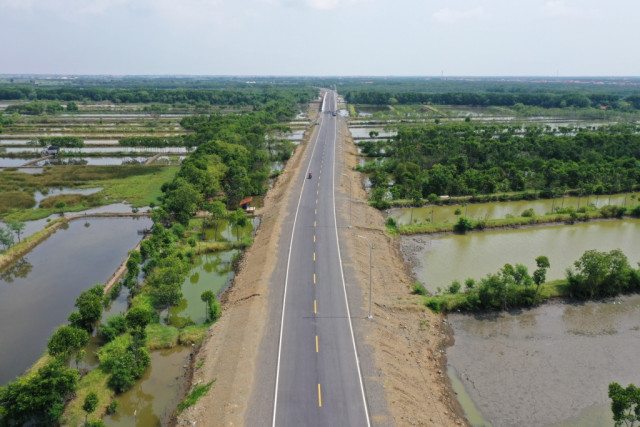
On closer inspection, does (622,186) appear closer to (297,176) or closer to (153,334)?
(297,176)

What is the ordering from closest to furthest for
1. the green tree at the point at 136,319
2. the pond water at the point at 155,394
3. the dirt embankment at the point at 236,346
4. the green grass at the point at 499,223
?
the dirt embankment at the point at 236,346 < the pond water at the point at 155,394 < the green tree at the point at 136,319 < the green grass at the point at 499,223

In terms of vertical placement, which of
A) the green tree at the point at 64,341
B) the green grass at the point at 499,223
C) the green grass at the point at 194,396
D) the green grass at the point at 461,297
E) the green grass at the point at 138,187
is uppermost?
the green grass at the point at 138,187

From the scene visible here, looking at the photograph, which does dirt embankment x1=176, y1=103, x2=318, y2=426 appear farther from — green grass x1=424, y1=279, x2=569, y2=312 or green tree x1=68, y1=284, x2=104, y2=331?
green grass x1=424, y1=279, x2=569, y2=312

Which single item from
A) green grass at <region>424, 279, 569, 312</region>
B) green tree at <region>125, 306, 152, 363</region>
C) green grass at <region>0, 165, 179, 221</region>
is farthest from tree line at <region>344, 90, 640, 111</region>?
green tree at <region>125, 306, 152, 363</region>

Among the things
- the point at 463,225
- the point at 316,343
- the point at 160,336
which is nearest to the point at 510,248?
the point at 463,225

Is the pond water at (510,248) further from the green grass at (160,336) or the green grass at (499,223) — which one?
the green grass at (160,336)

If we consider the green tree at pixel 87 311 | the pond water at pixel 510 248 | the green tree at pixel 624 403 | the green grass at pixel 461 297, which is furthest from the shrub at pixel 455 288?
the green tree at pixel 87 311

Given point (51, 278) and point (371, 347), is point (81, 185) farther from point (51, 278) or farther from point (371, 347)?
point (371, 347)
